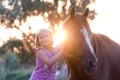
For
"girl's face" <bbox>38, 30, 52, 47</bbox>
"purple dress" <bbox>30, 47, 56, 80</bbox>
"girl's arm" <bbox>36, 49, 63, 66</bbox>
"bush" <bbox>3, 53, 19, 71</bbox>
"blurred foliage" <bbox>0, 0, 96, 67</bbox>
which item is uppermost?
"girl's face" <bbox>38, 30, 52, 47</bbox>

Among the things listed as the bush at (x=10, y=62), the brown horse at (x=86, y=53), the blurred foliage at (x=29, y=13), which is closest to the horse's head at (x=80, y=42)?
the brown horse at (x=86, y=53)

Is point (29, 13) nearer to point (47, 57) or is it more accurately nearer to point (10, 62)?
point (10, 62)

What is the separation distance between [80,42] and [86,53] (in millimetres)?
179

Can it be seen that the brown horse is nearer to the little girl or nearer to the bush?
the little girl

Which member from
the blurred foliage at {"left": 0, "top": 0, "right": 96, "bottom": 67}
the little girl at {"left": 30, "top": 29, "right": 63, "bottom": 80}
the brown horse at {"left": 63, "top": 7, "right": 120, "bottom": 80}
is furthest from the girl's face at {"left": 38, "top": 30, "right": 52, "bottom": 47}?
the blurred foliage at {"left": 0, "top": 0, "right": 96, "bottom": 67}

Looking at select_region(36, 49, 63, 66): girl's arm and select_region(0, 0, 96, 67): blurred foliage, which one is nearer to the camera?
select_region(36, 49, 63, 66): girl's arm

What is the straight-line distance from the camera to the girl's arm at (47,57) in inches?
221

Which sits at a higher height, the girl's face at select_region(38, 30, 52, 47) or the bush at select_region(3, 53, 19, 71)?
the girl's face at select_region(38, 30, 52, 47)

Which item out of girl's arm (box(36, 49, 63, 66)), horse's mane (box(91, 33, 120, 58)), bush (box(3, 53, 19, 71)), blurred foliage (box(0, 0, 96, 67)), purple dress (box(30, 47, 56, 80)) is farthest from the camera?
blurred foliage (box(0, 0, 96, 67))

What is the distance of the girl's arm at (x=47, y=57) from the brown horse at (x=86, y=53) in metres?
0.32

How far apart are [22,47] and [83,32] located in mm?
36340

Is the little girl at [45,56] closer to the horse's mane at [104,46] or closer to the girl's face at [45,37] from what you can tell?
the girl's face at [45,37]

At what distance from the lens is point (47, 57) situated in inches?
227

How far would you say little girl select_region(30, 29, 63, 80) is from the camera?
18.8 ft
